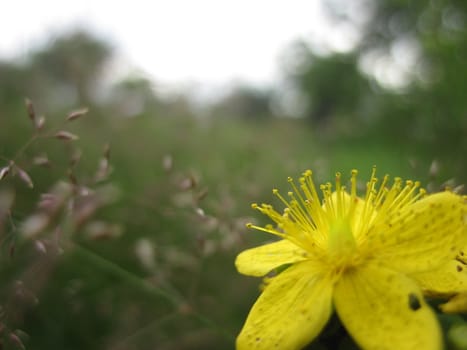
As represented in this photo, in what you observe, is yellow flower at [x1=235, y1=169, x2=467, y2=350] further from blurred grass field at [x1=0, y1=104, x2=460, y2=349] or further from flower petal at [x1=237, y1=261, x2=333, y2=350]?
blurred grass field at [x1=0, y1=104, x2=460, y2=349]

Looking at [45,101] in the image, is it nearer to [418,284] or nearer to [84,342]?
[84,342]

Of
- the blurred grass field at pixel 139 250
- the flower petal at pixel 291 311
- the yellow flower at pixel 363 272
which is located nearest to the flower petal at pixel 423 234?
the yellow flower at pixel 363 272

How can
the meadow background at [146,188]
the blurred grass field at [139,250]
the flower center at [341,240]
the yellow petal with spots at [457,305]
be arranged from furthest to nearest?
1. the blurred grass field at [139,250]
2. the meadow background at [146,188]
3. the flower center at [341,240]
4. the yellow petal with spots at [457,305]

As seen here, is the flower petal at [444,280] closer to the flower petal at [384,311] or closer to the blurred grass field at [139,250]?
the flower petal at [384,311]

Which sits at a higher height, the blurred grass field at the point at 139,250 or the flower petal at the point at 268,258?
the flower petal at the point at 268,258

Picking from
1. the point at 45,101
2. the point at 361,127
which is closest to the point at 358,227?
the point at 45,101

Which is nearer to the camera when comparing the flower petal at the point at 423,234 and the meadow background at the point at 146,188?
the flower petal at the point at 423,234

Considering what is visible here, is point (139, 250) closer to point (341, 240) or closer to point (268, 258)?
point (268, 258)

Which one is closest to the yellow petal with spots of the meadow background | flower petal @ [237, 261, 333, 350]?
the meadow background
